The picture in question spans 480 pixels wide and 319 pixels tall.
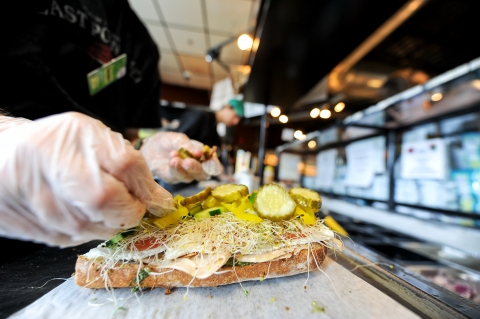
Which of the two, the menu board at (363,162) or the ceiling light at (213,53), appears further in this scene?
the ceiling light at (213,53)

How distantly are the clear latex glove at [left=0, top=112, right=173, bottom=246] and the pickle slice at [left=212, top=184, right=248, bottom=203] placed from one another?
2.12ft

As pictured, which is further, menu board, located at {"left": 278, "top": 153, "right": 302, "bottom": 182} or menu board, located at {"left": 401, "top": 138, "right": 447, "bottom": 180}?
menu board, located at {"left": 278, "top": 153, "right": 302, "bottom": 182}

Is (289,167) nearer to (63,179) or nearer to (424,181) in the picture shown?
(424,181)

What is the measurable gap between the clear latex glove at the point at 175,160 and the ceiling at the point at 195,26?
273 centimetres

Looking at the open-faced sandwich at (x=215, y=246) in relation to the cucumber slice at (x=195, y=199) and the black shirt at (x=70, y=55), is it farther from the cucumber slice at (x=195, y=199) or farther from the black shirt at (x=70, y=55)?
the black shirt at (x=70, y=55)

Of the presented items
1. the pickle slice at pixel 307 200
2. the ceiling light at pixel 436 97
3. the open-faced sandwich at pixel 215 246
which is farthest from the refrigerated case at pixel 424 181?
the open-faced sandwich at pixel 215 246

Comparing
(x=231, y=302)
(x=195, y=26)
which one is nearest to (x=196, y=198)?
(x=231, y=302)

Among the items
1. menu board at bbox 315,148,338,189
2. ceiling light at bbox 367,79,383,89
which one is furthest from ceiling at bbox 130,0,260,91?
menu board at bbox 315,148,338,189

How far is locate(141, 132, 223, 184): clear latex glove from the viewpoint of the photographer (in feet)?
4.61

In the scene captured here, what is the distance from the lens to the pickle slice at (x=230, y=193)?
4.09ft

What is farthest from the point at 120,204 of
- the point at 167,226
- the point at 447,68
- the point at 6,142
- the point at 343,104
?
the point at 447,68

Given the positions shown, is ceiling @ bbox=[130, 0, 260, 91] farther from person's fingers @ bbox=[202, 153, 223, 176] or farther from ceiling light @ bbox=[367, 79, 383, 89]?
person's fingers @ bbox=[202, 153, 223, 176]

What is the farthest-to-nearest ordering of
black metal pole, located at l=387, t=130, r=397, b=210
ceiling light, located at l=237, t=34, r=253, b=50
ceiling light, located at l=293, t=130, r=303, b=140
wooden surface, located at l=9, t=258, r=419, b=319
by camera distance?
ceiling light, located at l=293, t=130, r=303, b=140 < ceiling light, located at l=237, t=34, r=253, b=50 < black metal pole, located at l=387, t=130, r=397, b=210 < wooden surface, located at l=9, t=258, r=419, b=319

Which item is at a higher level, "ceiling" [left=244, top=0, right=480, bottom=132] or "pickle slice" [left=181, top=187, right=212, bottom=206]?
"ceiling" [left=244, top=0, right=480, bottom=132]
